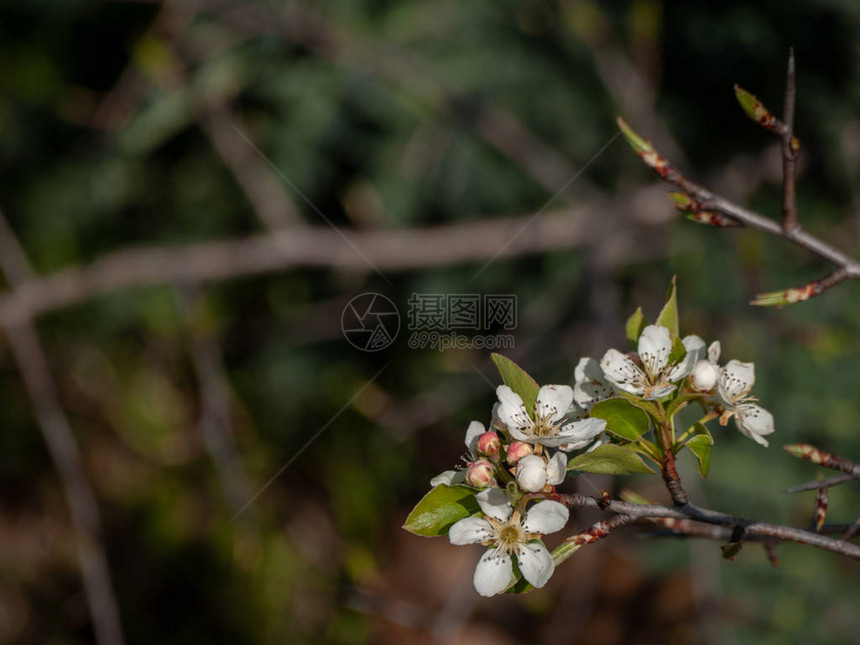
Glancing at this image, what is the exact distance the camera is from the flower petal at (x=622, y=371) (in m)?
0.57

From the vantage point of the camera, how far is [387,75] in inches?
67.9

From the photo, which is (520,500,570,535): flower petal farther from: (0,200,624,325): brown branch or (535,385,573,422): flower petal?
(0,200,624,325): brown branch

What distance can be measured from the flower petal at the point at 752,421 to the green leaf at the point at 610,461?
0.16 metres

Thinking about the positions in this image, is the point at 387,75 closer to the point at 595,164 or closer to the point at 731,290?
the point at 595,164

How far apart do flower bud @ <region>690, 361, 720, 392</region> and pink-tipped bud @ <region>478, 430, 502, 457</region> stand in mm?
181

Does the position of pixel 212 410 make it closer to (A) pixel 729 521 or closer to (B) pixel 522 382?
(B) pixel 522 382

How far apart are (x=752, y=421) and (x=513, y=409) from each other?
9.5 inches

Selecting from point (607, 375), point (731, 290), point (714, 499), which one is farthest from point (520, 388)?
point (731, 290)

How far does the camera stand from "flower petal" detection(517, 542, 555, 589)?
0.51m

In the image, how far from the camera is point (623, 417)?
1.74 ft

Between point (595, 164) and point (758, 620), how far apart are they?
4.09 ft
